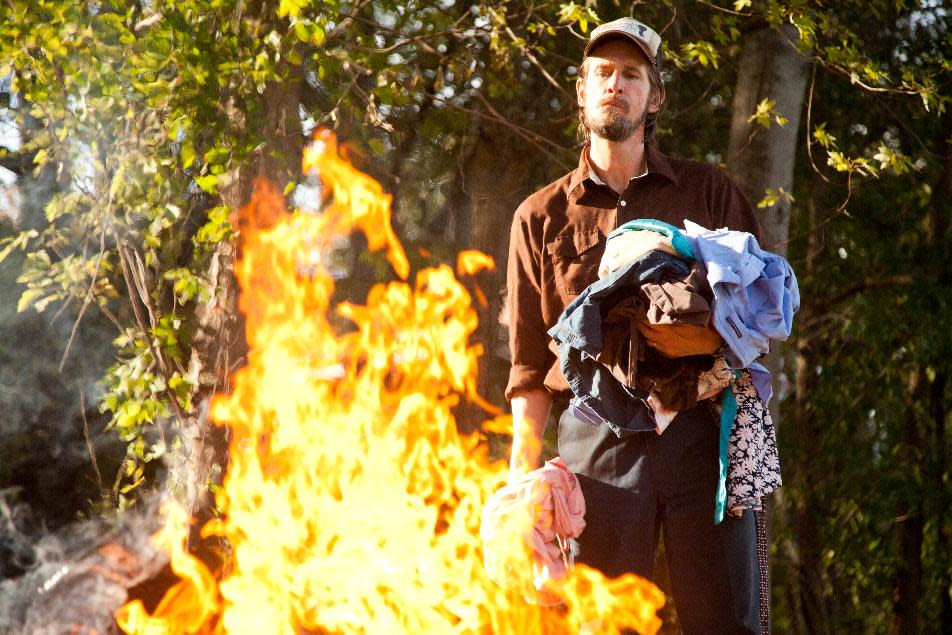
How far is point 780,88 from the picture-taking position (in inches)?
176

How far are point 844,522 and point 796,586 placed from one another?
2.56 ft

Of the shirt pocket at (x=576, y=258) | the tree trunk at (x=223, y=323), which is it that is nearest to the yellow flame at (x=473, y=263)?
the tree trunk at (x=223, y=323)

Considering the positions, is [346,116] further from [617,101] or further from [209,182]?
[617,101]

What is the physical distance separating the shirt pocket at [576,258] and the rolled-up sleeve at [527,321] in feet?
0.22

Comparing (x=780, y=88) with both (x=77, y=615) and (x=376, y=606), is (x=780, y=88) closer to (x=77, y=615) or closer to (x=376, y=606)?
(x=376, y=606)

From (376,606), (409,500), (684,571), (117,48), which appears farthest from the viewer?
(117,48)

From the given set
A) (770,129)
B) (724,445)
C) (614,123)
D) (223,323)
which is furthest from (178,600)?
(770,129)

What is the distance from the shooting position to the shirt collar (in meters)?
2.71

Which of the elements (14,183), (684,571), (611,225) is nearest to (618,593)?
(684,571)

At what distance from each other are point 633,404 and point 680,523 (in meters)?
0.31

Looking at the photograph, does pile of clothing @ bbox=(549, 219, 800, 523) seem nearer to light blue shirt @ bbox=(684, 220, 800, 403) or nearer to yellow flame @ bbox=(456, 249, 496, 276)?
light blue shirt @ bbox=(684, 220, 800, 403)

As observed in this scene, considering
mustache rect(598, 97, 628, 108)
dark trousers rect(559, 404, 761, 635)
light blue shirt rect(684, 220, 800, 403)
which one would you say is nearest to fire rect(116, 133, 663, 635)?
dark trousers rect(559, 404, 761, 635)

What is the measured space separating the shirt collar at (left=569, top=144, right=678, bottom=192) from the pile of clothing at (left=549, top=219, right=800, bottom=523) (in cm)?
34

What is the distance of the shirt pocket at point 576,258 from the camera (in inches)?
106
